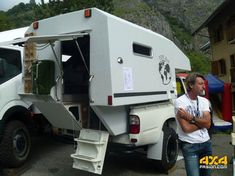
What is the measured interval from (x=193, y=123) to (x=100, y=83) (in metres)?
1.82

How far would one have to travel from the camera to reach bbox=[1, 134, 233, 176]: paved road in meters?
7.25

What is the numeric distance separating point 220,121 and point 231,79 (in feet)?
41.3

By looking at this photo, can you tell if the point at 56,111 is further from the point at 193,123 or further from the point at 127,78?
the point at 193,123

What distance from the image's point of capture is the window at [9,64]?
24.0 ft

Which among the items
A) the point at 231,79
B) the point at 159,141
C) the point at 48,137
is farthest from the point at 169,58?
the point at 231,79

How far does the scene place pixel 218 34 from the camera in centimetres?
2856

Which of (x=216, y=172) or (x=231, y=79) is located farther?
(x=231, y=79)

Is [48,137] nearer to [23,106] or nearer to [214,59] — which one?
[23,106]

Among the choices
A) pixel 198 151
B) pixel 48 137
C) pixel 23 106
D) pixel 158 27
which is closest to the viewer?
pixel 198 151

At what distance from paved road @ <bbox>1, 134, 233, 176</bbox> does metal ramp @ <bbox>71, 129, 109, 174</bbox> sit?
4.11 ft

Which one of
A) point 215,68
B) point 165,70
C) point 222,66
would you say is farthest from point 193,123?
point 215,68

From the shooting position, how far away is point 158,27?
68.6 metres

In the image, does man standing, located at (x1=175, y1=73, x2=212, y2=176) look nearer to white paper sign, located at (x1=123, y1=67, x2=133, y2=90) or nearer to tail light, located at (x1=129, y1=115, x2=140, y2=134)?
white paper sign, located at (x1=123, y1=67, x2=133, y2=90)

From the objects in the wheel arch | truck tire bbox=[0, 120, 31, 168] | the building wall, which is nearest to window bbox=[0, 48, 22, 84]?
the wheel arch
